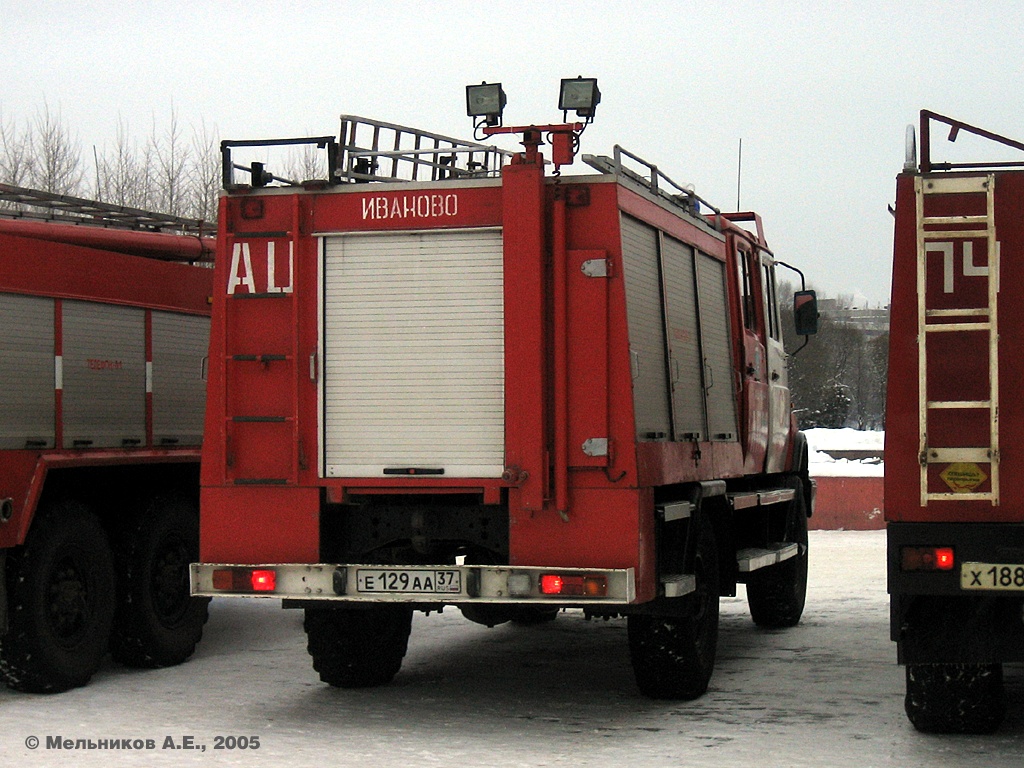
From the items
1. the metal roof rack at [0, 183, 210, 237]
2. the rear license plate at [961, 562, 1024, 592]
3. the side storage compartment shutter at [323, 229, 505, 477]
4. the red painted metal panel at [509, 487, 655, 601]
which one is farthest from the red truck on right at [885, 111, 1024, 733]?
the metal roof rack at [0, 183, 210, 237]

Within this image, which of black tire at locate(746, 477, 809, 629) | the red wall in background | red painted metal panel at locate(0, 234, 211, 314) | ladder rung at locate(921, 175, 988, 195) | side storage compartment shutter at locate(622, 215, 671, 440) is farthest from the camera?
the red wall in background

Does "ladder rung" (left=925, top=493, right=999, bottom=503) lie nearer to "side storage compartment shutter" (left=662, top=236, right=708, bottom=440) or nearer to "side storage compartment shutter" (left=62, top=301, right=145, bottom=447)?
"side storage compartment shutter" (left=662, top=236, right=708, bottom=440)

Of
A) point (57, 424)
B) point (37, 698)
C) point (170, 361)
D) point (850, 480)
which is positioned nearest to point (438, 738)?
point (37, 698)

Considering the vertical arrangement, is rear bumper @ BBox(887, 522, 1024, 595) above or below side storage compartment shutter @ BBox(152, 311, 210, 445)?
below

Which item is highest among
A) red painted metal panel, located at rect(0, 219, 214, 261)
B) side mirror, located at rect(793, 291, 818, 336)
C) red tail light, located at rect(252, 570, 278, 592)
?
red painted metal panel, located at rect(0, 219, 214, 261)

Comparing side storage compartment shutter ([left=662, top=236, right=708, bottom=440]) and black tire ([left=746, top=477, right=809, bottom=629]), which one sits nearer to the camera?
side storage compartment shutter ([left=662, top=236, right=708, bottom=440])

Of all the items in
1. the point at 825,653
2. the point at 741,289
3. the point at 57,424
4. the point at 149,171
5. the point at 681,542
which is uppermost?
the point at 149,171

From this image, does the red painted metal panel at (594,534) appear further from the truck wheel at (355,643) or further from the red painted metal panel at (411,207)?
the red painted metal panel at (411,207)

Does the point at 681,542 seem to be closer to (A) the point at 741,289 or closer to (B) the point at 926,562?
(B) the point at 926,562

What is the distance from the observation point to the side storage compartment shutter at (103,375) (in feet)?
35.6

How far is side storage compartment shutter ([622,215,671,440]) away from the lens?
28.8 feet

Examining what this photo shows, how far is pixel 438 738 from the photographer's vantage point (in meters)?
8.55

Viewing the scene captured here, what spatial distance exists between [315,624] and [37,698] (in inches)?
73.2

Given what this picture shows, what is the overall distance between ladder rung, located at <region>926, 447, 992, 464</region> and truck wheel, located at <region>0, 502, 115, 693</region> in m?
5.74
